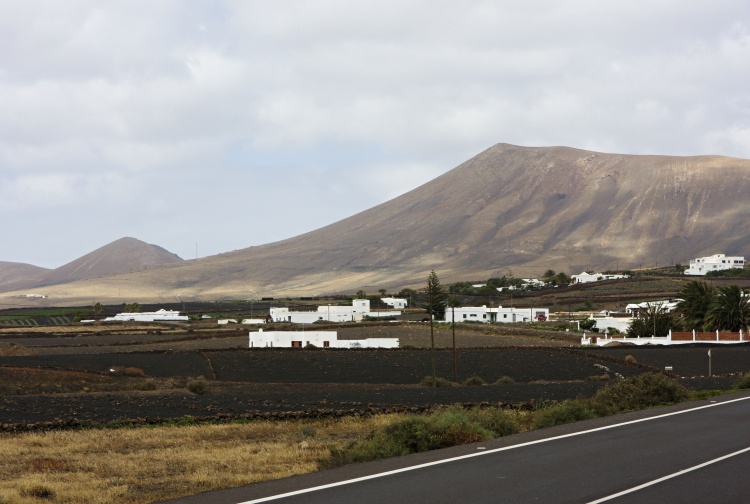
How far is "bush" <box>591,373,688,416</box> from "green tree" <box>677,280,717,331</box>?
2237 inches

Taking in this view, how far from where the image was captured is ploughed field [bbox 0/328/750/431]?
111 feet

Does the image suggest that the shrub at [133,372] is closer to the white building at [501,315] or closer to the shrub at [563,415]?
the shrub at [563,415]

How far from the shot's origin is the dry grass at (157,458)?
16.1 meters

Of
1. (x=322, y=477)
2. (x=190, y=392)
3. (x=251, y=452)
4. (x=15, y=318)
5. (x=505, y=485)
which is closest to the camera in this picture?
(x=505, y=485)

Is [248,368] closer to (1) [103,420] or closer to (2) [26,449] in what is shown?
(1) [103,420]

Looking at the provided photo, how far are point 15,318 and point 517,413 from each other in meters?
146

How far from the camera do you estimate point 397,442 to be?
17359mm

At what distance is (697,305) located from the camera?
273 feet

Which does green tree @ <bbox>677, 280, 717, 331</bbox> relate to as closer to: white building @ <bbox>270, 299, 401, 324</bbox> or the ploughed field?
the ploughed field

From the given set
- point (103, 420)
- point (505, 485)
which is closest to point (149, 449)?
point (103, 420)

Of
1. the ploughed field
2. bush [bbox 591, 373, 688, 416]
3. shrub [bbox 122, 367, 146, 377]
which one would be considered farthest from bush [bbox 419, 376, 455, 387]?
bush [bbox 591, 373, 688, 416]

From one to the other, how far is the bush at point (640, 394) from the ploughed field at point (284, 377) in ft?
19.5

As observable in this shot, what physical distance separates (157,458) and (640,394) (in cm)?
1256

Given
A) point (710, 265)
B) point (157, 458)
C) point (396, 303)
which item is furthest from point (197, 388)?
point (710, 265)
